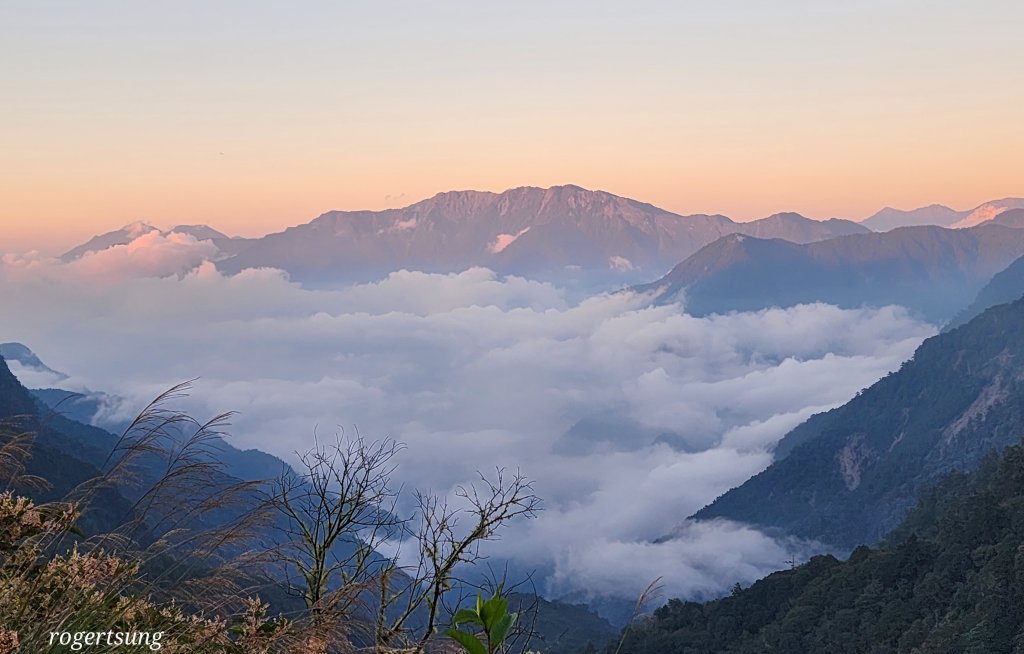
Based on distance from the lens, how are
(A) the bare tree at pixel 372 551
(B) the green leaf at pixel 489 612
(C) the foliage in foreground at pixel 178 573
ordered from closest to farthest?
1. (B) the green leaf at pixel 489 612
2. (C) the foliage in foreground at pixel 178 573
3. (A) the bare tree at pixel 372 551

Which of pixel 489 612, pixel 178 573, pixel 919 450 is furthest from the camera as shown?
pixel 919 450

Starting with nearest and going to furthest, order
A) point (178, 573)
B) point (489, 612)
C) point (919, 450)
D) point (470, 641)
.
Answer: point (470, 641)
point (489, 612)
point (178, 573)
point (919, 450)

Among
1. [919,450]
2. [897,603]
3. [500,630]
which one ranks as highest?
[919,450]

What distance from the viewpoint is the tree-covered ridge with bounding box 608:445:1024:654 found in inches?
1897

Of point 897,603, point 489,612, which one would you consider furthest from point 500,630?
point 897,603

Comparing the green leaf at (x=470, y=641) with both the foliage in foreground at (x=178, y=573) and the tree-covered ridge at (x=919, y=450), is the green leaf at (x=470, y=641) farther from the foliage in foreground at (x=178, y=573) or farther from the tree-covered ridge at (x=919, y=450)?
the tree-covered ridge at (x=919, y=450)

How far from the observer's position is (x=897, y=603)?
5997cm

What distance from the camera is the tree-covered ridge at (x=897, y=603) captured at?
4819 centimetres

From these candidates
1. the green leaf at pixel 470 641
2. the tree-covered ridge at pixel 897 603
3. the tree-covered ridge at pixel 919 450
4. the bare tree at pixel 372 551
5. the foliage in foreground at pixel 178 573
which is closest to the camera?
the green leaf at pixel 470 641

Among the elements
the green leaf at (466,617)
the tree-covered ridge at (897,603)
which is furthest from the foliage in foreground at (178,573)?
the tree-covered ridge at (897,603)

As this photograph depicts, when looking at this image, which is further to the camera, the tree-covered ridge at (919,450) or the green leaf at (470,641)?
the tree-covered ridge at (919,450)

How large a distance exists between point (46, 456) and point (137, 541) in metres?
86.0

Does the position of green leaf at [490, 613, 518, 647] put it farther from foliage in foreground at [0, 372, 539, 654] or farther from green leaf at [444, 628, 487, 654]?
foliage in foreground at [0, 372, 539, 654]

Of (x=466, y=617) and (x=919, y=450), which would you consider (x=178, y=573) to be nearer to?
(x=466, y=617)
